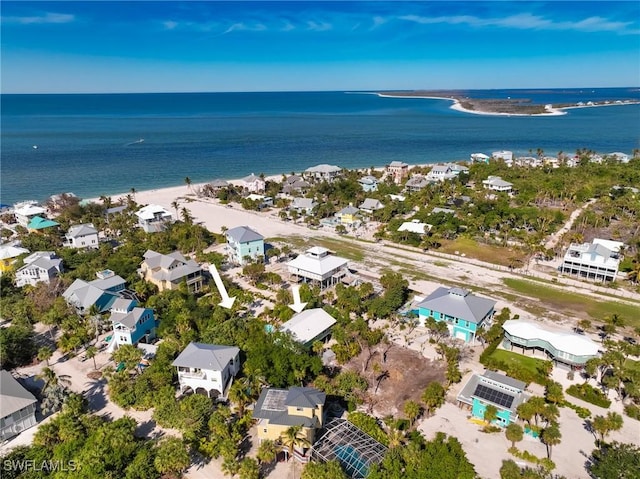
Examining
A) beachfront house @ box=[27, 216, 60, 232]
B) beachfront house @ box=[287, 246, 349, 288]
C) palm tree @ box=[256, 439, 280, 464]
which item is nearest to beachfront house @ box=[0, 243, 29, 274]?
beachfront house @ box=[27, 216, 60, 232]

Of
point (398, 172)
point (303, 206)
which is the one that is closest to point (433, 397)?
point (303, 206)

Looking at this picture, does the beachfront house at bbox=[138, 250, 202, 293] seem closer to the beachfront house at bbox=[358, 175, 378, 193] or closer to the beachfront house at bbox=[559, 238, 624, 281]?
the beachfront house at bbox=[559, 238, 624, 281]

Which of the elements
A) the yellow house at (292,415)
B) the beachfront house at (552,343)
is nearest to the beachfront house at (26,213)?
the yellow house at (292,415)

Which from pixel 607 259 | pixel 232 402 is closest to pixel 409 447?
pixel 232 402

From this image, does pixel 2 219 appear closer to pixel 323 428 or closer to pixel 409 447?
pixel 323 428

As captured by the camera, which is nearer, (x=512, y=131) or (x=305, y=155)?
(x=305, y=155)

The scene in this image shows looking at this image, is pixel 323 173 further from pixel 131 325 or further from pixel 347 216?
pixel 131 325

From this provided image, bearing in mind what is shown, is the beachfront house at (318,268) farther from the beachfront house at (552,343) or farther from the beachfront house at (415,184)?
the beachfront house at (415,184)
